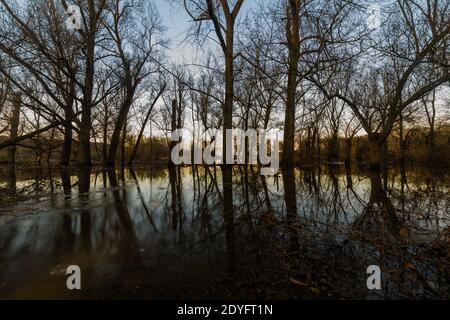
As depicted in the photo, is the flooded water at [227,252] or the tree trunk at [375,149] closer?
the flooded water at [227,252]

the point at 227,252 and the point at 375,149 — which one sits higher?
the point at 375,149

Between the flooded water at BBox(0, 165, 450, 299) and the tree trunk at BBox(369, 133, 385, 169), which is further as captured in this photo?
the tree trunk at BBox(369, 133, 385, 169)

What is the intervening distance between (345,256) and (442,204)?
3.81 meters

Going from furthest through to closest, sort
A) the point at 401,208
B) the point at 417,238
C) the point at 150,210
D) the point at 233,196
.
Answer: the point at 233,196
the point at 150,210
the point at 401,208
the point at 417,238

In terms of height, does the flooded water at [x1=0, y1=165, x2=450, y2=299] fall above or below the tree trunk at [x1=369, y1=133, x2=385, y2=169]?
below

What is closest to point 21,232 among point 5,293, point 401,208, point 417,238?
point 5,293

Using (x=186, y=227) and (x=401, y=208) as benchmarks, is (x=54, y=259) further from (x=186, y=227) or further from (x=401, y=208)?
(x=401, y=208)

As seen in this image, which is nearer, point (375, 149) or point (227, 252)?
point (227, 252)

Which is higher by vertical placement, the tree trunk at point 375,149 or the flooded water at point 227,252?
the tree trunk at point 375,149

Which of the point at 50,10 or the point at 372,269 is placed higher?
the point at 50,10
